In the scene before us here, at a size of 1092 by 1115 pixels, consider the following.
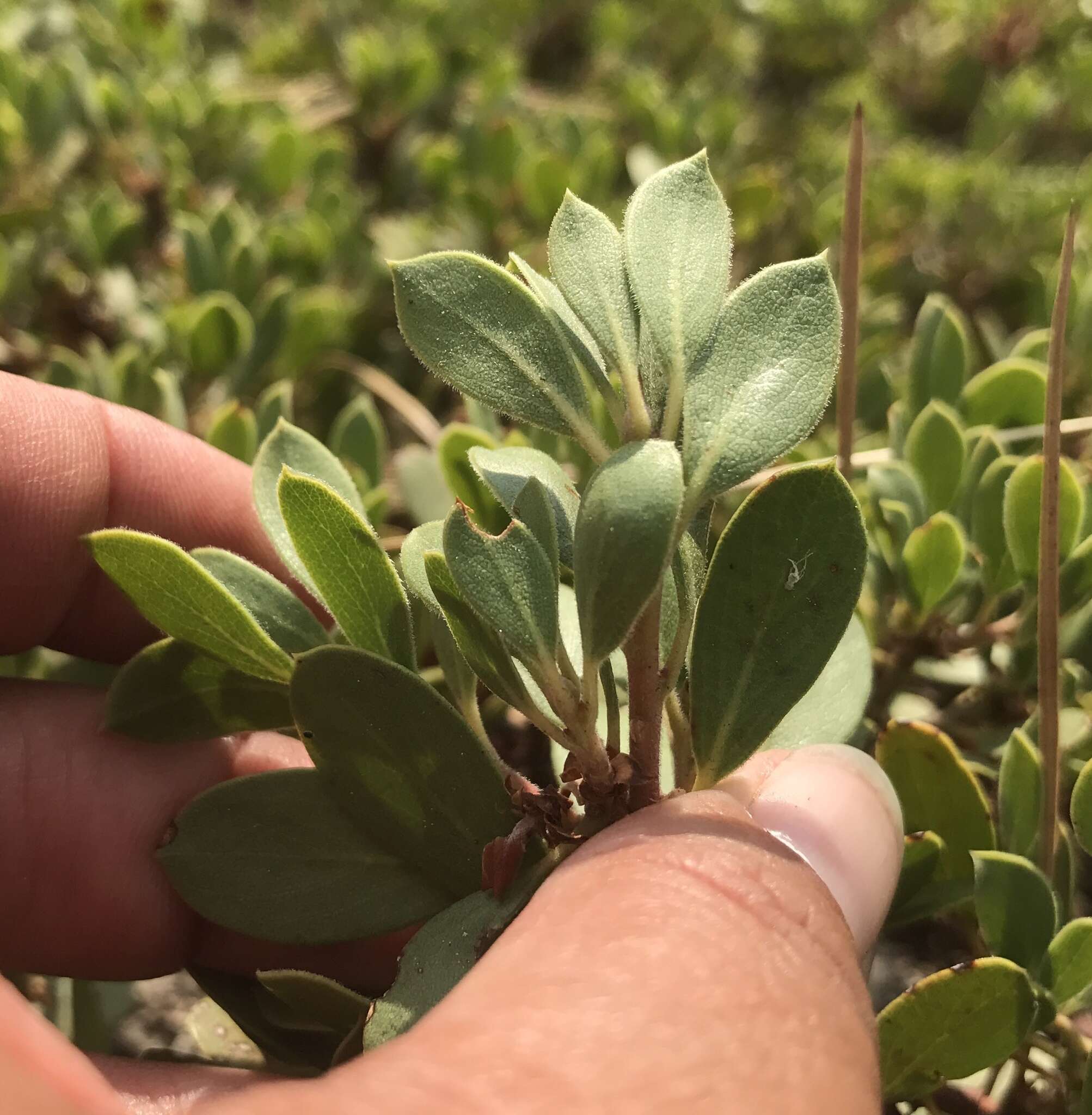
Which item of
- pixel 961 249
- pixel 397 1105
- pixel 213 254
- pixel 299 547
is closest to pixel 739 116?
pixel 961 249

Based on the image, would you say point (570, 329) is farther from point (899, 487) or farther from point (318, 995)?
point (318, 995)

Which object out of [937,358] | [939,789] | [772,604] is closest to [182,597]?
[772,604]

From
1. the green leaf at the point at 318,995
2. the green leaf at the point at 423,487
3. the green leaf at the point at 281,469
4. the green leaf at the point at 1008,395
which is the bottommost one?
the green leaf at the point at 318,995

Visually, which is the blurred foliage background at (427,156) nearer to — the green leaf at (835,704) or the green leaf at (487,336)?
the green leaf at (835,704)

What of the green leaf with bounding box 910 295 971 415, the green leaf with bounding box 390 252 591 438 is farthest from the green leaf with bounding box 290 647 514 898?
the green leaf with bounding box 910 295 971 415

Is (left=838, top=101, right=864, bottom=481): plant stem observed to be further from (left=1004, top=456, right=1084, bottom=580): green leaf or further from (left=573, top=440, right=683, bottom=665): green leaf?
(left=573, top=440, right=683, bottom=665): green leaf

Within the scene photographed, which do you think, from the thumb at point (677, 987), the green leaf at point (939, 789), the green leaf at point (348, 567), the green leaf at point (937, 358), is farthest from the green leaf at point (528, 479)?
the green leaf at point (937, 358)
